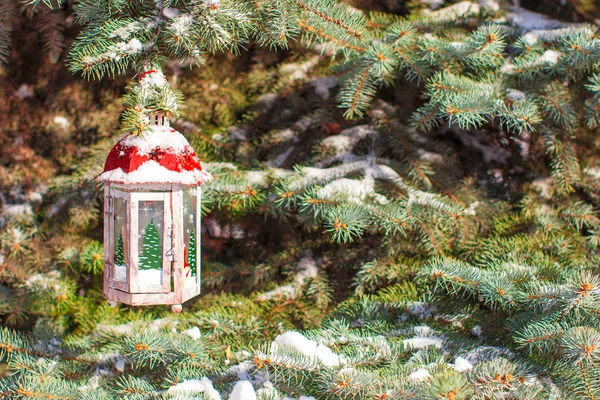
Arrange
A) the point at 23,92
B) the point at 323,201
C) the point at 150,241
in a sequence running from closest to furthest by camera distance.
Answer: the point at 150,241 < the point at 323,201 < the point at 23,92

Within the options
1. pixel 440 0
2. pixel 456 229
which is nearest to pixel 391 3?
pixel 440 0

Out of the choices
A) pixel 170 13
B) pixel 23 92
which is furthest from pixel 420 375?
pixel 23 92

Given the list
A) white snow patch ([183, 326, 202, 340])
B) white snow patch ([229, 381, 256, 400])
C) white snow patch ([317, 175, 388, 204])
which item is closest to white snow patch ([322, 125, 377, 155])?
white snow patch ([317, 175, 388, 204])

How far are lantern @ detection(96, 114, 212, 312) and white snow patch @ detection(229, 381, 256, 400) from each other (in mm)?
177

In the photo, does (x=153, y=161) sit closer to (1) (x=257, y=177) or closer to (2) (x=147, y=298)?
(2) (x=147, y=298)

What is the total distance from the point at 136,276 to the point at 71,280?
20.3 inches

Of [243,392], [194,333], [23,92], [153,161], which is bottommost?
[194,333]

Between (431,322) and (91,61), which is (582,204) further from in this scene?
(91,61)

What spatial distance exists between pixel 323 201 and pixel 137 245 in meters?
0.39

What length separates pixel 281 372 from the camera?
96 cm

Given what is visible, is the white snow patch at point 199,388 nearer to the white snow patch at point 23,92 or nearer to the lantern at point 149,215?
the lantern at point 149,215

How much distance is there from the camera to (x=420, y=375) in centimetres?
92

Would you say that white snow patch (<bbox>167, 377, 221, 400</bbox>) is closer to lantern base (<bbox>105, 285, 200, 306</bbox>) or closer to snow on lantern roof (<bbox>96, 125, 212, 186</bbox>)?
lantern base (<bbox>105, 285, 200, 306</bbox>)

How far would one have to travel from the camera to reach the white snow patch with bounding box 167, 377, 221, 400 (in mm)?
983
